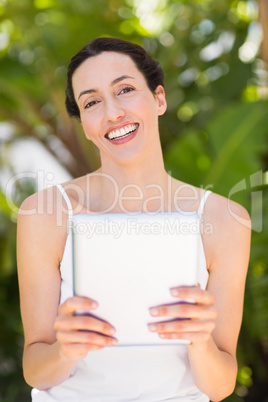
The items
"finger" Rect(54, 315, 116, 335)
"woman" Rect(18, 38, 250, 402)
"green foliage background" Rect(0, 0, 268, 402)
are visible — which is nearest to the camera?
"finger" Rect(54, 315, 116, 335)

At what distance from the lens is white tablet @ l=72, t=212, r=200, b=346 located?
1.12m

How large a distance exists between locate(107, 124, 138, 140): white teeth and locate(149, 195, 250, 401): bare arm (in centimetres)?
35

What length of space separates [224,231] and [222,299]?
19 cm

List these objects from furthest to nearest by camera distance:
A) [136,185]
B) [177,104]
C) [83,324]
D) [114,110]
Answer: [177,104], [136,185], [114,110], [83,324]

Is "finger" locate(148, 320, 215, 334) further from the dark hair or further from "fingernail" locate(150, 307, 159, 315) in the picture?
the dark hair

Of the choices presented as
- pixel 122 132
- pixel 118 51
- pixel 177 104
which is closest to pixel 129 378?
pixel 122 132

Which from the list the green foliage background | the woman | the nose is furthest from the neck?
the green foliage background

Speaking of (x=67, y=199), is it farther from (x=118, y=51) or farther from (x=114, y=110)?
(x=118, y=51)

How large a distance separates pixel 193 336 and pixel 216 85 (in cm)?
268

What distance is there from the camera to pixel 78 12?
3035 millimetres

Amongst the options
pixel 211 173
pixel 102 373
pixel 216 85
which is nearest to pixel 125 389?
pixel 102 373

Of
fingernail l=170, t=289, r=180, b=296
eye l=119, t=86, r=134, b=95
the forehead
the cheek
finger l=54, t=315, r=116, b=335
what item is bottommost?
finger l=54, t=315, r=116, b=335

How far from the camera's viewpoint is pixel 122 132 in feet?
4.70

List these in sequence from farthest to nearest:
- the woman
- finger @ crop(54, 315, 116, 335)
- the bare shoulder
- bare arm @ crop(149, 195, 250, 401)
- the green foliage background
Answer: the green foliage background → the bare shoulder → the woman → bare arm @ crop(149, 195, 250, 401) → finger @ crop(54, 315, 116, 335)
